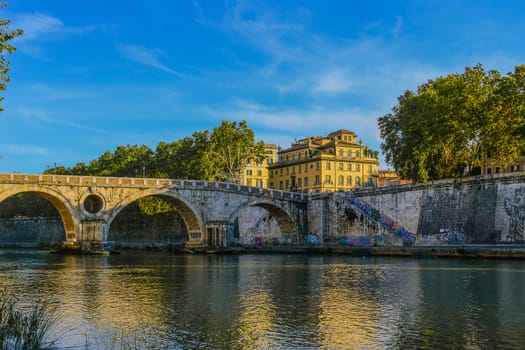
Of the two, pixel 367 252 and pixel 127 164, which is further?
pixel 127 164

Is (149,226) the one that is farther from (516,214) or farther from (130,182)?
(516,214)

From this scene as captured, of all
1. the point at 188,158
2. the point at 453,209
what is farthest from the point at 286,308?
the point at 188,158

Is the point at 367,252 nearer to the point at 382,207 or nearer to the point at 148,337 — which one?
the point at 382,207

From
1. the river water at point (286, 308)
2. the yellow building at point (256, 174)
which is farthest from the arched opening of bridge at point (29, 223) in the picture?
the river water at point (286, 308)

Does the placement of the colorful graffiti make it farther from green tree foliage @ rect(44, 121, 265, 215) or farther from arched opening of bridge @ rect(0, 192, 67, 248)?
arched opening of bridge @ rect(0, 192, 67, 248)

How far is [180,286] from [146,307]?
6.49 metres

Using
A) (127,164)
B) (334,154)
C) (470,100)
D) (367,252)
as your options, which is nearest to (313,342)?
(367,252)

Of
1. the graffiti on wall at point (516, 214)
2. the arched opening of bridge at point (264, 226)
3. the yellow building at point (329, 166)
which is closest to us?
the graffiti on wall at point (516, 214)

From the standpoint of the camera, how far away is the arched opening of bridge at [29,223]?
297 ft

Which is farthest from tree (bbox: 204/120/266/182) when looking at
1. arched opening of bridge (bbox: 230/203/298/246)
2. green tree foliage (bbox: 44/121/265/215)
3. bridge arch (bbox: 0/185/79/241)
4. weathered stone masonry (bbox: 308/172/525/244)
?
bridge arch (bbox: 0/185/79/241)

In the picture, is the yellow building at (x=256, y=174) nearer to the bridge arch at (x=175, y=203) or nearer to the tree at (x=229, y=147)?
the tree at (x=229, y=147)

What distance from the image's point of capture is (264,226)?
7038cm

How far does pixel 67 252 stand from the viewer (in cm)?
5331

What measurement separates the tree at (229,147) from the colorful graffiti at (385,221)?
16848 mm
